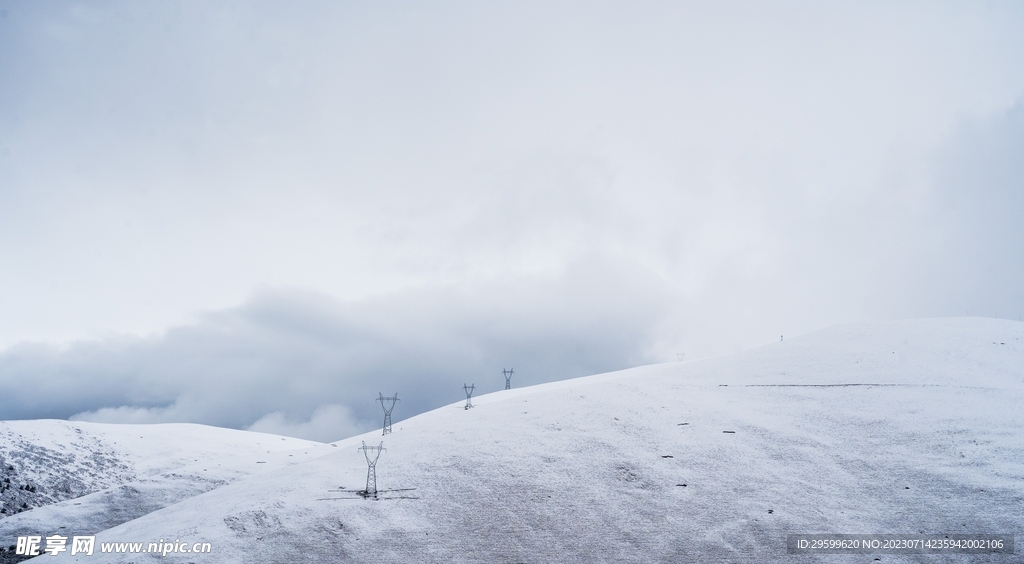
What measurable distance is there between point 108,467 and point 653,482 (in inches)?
943

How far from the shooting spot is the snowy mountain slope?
19.2 meters

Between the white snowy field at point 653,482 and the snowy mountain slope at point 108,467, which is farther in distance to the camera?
the snowy mountain slope at point 108,467

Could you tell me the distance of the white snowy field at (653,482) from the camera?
11.4 meters

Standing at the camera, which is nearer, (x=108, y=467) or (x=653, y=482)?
(x=653, y=482)

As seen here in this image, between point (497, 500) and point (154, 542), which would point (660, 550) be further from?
point (154, 542)

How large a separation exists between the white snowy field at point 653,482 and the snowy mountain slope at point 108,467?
3.28 ft

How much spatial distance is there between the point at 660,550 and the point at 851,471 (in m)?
5.80

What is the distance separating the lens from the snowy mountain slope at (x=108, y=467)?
1920cm

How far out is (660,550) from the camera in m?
11.3

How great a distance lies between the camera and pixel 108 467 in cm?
2511

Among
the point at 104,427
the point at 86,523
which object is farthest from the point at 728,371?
the point at 104,427

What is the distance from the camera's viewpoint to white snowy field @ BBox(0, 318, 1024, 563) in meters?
11.4

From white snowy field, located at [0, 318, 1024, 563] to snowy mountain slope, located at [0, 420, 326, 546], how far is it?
3.28ft

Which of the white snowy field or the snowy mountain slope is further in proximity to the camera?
the snowy mountain slope
